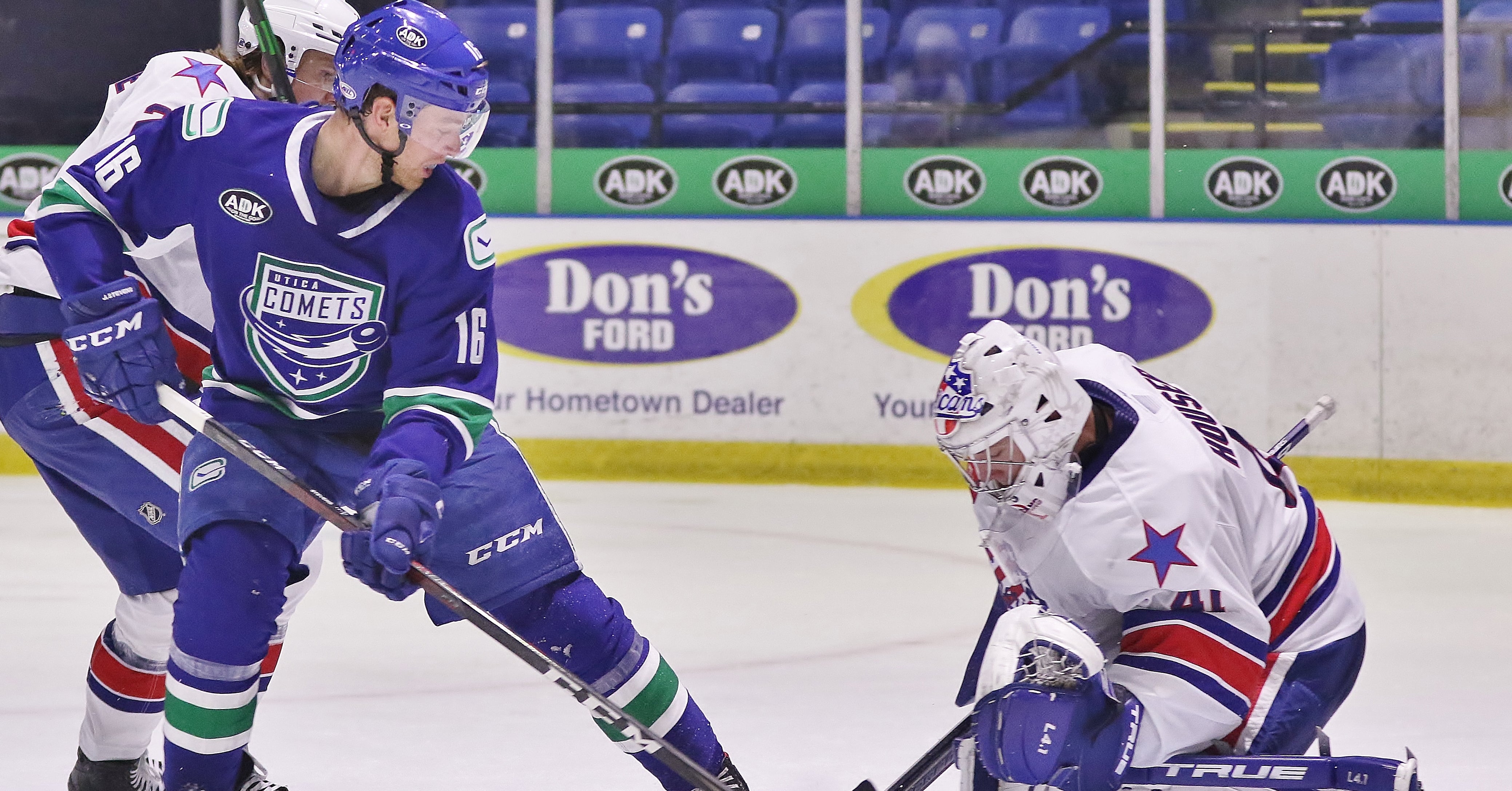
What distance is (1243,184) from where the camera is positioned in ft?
21.1

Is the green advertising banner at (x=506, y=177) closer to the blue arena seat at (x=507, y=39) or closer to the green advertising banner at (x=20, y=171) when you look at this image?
the blue arena seat at (x=507, y=39)

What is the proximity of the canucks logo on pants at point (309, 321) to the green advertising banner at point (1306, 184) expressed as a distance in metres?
4.73

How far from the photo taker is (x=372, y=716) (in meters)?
3.17

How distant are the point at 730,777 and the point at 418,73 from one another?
1007 millimetres

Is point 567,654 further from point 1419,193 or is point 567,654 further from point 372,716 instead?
point 1419,193

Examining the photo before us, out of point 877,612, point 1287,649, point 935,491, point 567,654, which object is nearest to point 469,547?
point 567,654

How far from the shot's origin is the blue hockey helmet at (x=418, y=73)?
2.09 metres

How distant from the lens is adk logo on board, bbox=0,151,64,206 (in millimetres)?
6973

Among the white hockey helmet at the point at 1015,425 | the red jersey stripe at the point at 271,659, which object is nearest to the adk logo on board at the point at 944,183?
the red jersey stripe at the point at 271,659

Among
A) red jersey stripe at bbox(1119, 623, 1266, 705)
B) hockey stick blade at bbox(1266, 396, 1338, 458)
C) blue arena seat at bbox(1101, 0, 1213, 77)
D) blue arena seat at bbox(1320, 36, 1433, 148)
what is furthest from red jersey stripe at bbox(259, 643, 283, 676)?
blue arena seat at bbox(1320, 36, 1433, 148)

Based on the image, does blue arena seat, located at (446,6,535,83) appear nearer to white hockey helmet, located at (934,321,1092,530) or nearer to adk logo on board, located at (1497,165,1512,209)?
adk logo on board, located at (1497,165,1512,209)

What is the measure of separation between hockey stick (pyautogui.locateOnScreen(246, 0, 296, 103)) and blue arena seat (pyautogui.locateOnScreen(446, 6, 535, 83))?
158 inches

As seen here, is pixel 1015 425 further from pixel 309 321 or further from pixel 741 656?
pixel 741 656

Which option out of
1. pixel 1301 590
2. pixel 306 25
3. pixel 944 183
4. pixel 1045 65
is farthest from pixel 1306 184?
pixel 1301 590
